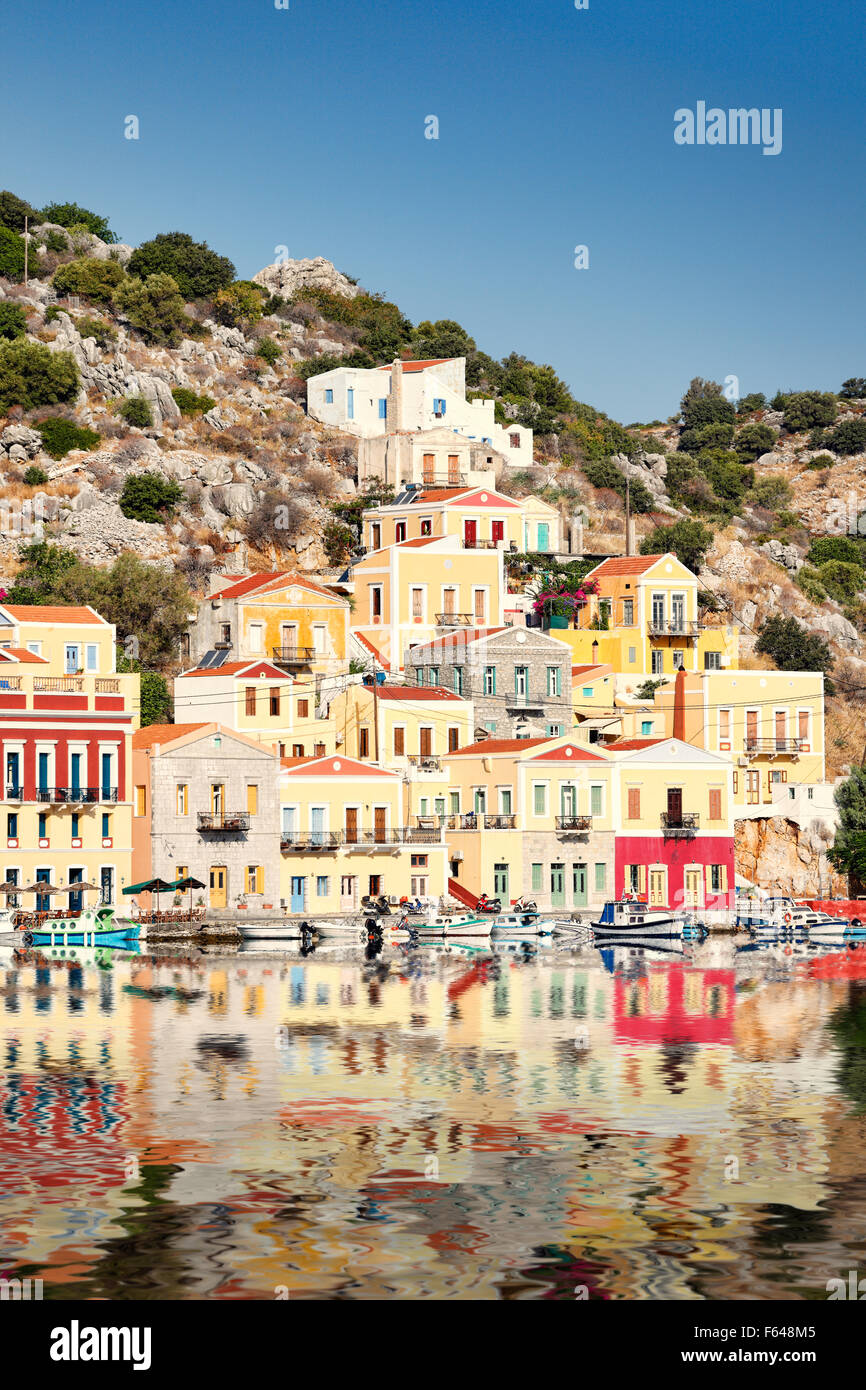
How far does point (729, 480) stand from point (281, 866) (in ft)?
295

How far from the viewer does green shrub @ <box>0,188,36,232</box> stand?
5842 inches

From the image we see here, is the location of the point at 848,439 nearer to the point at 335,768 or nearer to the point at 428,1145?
the point at 335,768

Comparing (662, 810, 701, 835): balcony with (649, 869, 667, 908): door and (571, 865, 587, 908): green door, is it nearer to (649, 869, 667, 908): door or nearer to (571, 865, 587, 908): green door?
(649, 869, 667, 908): door

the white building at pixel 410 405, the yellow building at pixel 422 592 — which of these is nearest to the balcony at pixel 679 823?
the yellow building at pixel 422 592

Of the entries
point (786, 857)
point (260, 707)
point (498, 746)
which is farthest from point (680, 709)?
point (260, 707)

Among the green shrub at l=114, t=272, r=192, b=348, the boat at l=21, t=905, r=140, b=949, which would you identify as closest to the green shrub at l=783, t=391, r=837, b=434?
the green shrub at l=114, t=272, r=192, b=348

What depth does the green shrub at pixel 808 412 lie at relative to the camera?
631 feet

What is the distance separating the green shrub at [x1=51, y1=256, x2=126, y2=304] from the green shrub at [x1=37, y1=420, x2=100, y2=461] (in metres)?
20.3

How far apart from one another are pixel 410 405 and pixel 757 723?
37.4 metres

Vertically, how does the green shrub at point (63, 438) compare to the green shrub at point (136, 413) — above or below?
below

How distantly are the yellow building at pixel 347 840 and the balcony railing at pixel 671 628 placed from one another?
24.6m

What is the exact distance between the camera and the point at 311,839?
80.6m

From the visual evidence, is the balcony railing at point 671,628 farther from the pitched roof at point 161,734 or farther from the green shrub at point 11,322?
the green shrub at point 11,322
